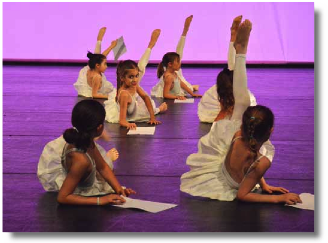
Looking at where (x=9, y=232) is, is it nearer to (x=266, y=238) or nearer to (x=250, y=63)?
(x=266, y=238)

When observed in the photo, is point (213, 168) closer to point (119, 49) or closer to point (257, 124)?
point (257, 124)

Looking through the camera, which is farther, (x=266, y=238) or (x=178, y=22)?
(x=178, y=22)

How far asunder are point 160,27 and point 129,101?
5.16 m

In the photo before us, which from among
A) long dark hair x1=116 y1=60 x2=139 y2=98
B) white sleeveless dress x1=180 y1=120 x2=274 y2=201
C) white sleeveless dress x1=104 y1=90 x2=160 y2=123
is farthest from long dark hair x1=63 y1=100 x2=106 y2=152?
white sleeveless dress x1=104 y1=90 x2=160 y2=123

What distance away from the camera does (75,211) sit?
10.8 ft

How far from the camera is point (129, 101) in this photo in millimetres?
5945

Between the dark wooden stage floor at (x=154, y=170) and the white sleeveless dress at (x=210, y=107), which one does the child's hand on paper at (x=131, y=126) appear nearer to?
the dark wooden stage floor at (x=154, y=170)

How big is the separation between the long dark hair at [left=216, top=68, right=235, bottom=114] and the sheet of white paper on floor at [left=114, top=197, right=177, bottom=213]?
1.54 metres

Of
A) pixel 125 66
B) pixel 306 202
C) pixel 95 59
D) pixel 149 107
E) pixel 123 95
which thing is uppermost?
pixel 95 59

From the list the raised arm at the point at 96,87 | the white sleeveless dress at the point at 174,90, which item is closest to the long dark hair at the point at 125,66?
the raised arm at the point at 96,87

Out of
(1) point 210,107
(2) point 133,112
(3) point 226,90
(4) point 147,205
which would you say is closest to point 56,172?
(4) point 147,205

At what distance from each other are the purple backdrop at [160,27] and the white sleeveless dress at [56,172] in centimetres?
740

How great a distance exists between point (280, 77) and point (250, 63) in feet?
4.97

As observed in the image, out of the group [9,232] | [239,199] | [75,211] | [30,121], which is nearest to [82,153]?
[75,211]
